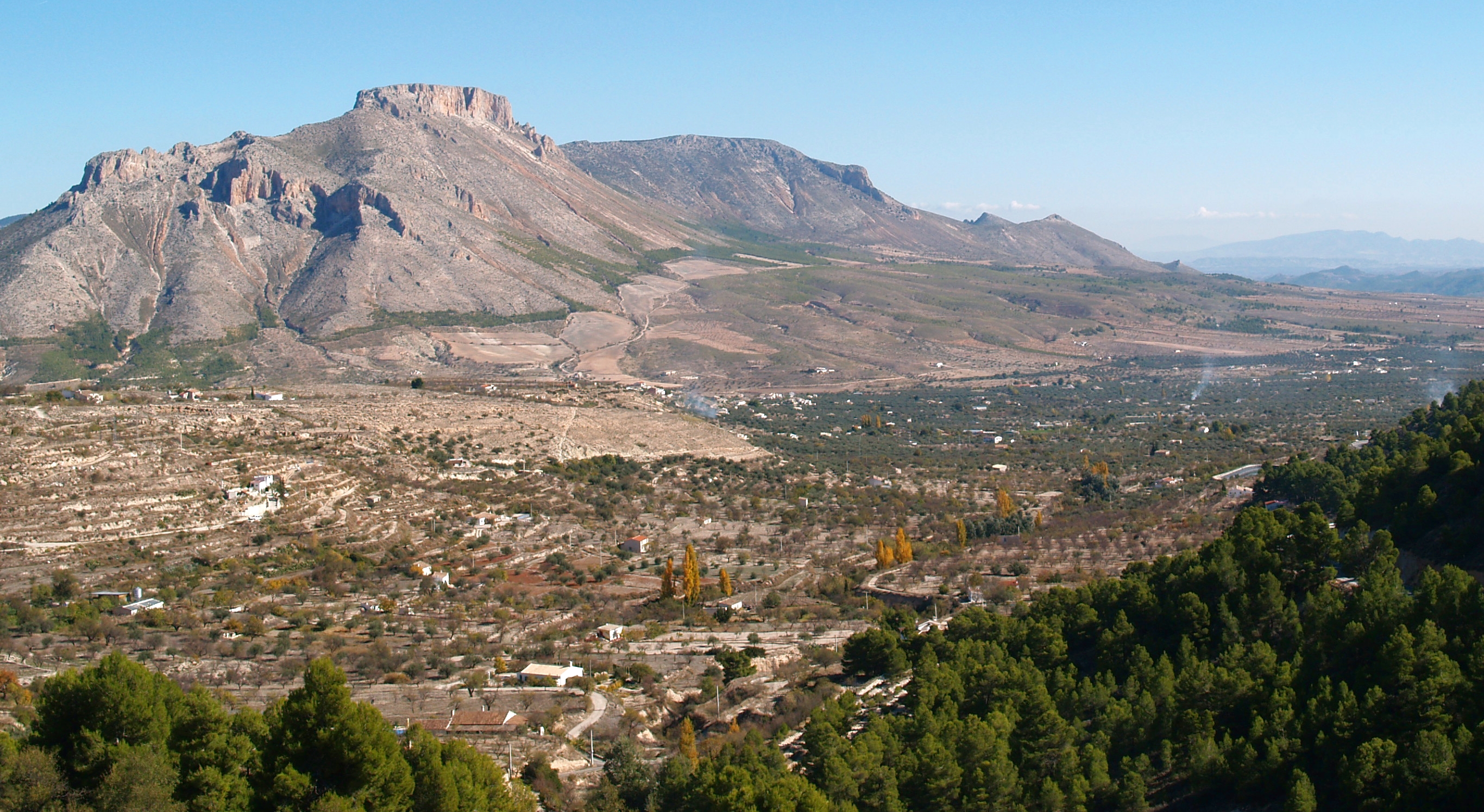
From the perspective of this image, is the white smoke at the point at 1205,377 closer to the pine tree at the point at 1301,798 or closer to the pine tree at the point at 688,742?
the pine tree at the point at 688,742

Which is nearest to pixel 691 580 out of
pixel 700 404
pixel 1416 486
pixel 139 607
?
pixel 139 607

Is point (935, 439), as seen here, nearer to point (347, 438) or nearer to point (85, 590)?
point (347, 438)

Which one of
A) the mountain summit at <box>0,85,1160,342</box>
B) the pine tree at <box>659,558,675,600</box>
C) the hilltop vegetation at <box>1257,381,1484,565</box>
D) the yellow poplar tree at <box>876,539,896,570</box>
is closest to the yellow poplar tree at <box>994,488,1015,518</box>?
the yellow poplar tree at <box>876,539,896,570</box>

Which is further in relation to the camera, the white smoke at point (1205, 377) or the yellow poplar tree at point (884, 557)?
the white smoke at point (1205, 377)

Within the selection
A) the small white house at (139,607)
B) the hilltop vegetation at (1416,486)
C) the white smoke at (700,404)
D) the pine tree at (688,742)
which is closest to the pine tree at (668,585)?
the pine tree at (688,742)

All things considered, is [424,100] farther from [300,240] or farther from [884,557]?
[884,557]

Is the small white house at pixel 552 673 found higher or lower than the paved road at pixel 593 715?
higher
